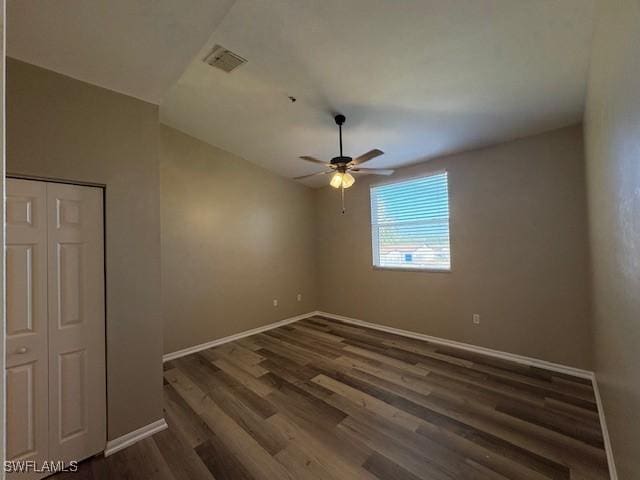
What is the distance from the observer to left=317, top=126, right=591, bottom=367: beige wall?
9.23ft

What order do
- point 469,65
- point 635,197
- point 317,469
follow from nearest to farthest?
point 635,197
point 317,469
point 469,65

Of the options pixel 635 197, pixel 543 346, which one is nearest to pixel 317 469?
pixel 635 197

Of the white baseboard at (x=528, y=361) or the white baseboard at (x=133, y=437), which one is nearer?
the white baseboard at (x=528, y=361)

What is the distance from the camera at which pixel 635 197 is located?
3.14 feet

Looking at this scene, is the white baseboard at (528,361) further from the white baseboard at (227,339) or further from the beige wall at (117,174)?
the beige wall at (117,174)

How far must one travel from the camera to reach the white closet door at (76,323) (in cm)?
178

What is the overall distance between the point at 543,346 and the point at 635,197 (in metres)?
2.81

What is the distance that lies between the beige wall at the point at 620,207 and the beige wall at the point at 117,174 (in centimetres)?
279

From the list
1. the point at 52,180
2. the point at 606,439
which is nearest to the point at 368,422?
the point at 606,439

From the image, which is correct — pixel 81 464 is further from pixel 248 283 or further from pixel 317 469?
pixel 248 283

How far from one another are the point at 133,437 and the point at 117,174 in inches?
79.7

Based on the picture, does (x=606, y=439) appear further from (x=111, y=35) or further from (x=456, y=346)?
(x=111, y=35)

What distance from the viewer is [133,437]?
2027mm
